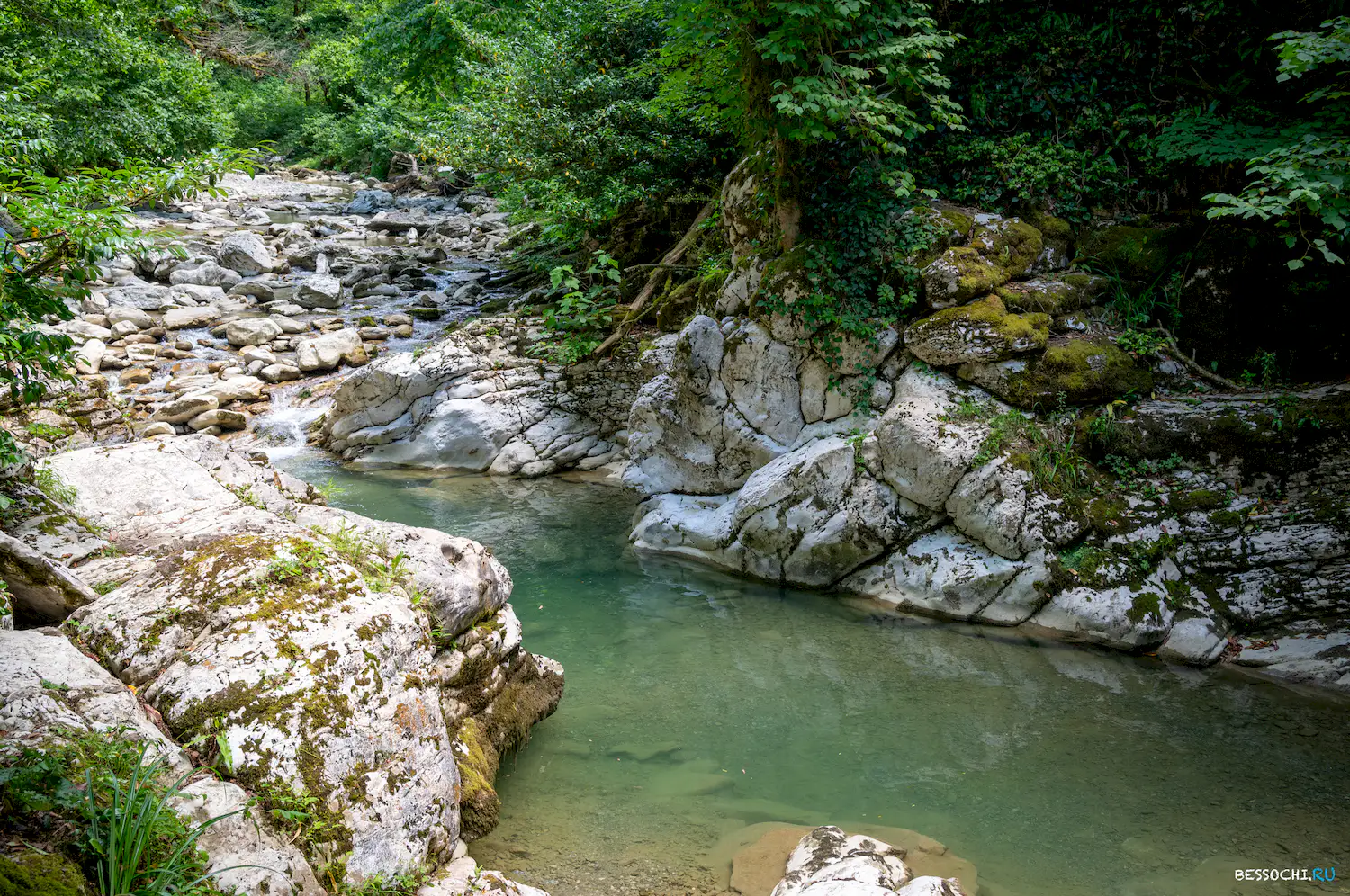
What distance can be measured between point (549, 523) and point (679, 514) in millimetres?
A: 1818

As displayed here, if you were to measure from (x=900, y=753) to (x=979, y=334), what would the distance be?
14.2 ft

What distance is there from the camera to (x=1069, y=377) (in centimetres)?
791

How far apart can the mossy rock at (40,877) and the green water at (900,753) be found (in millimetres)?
2225

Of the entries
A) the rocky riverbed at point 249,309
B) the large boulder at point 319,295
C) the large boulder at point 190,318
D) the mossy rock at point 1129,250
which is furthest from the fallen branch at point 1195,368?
the large boulder at point 190,318

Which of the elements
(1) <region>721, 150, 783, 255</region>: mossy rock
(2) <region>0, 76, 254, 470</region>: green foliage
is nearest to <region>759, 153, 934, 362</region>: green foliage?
(1) <region>721, 150, 783, 255</region>: mossy rock

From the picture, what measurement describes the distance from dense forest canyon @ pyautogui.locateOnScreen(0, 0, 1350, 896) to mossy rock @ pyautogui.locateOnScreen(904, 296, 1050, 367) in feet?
0.16

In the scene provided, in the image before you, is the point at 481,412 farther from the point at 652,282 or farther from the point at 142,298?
the point at 142,298

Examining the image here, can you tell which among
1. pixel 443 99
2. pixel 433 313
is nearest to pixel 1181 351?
pixel 433 313

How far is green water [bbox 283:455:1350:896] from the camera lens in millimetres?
4586

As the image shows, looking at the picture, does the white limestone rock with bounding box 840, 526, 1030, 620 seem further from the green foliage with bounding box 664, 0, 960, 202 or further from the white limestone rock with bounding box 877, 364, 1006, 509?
the green foliage with bounding box 664, 0, 960, 202

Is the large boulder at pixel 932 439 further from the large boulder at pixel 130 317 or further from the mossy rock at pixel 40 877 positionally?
the large boulder at pixel 130 317

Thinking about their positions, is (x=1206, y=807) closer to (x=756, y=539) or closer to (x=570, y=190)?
(x=756, y=539)

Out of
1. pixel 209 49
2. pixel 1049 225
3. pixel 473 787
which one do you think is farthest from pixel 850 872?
pixel 209 49

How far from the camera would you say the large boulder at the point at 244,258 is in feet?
62.0
